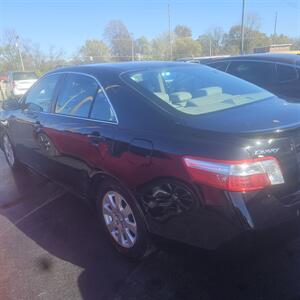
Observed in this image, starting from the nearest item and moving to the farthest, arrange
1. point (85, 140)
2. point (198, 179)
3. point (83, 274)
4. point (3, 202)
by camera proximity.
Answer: point (198, 179) → point (83, 274) → point (85, 140) → point (3, 202)

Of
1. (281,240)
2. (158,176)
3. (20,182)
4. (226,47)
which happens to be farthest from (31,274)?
(226,47)

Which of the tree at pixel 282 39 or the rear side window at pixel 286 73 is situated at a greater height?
the rear side window at pixel 286 73

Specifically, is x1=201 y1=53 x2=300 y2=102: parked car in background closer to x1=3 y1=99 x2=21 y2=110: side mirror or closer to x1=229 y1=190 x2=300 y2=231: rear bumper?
x1=229 y1=190 x2=300 y2=231: rear bumper

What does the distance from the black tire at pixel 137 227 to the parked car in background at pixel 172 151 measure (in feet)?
0.04

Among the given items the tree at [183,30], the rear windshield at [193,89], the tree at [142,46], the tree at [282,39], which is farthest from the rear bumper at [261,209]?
the tree at [183,30]

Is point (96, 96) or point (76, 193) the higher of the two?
point (96, 96)

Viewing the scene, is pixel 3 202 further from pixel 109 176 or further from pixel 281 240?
pixel 281 240

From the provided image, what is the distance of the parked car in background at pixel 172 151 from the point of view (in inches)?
81.0

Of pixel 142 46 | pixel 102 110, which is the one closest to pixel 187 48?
pixel 142 46

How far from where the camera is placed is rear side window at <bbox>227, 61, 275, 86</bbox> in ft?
19.6

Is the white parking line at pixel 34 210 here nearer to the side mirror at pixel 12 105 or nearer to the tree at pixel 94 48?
the side mirror at pixel 12 105

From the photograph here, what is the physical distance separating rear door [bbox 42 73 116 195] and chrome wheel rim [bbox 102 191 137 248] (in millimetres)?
304

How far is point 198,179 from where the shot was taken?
212 cm

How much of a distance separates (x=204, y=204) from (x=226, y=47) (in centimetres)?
7038
